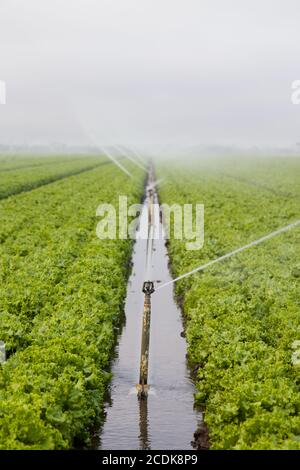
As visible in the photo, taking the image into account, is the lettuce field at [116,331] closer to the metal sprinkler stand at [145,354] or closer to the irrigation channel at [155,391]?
the irrigation channel at [155,391]

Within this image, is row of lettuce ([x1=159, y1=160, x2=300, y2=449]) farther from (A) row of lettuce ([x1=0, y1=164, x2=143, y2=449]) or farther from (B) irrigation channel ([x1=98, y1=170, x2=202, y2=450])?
(A) row of lettuce ([x1=0, y1=164, x2=143, y2=449])

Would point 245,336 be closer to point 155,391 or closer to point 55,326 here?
point 155,391

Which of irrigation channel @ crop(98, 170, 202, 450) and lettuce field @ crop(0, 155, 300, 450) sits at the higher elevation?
lettuce field @ crop(0, 155, 300, 450)

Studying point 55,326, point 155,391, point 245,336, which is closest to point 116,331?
point 55,326

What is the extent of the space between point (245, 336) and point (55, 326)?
396 centimetres

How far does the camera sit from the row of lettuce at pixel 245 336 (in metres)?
9.39

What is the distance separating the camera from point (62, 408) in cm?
992

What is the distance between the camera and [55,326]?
42.1ft

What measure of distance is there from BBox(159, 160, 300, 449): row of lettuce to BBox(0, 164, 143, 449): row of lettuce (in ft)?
6.86

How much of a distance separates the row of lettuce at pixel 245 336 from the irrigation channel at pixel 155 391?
45 cm

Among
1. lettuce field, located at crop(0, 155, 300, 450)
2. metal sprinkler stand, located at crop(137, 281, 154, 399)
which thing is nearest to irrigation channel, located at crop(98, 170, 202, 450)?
metal sprinkler stand, located at crop(137, 281, 154, 399)

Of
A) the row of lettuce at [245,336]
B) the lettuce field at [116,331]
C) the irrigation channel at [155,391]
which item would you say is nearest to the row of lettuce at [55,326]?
the lettuce field at [116,331]

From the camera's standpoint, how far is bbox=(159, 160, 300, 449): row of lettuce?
9.39 m
